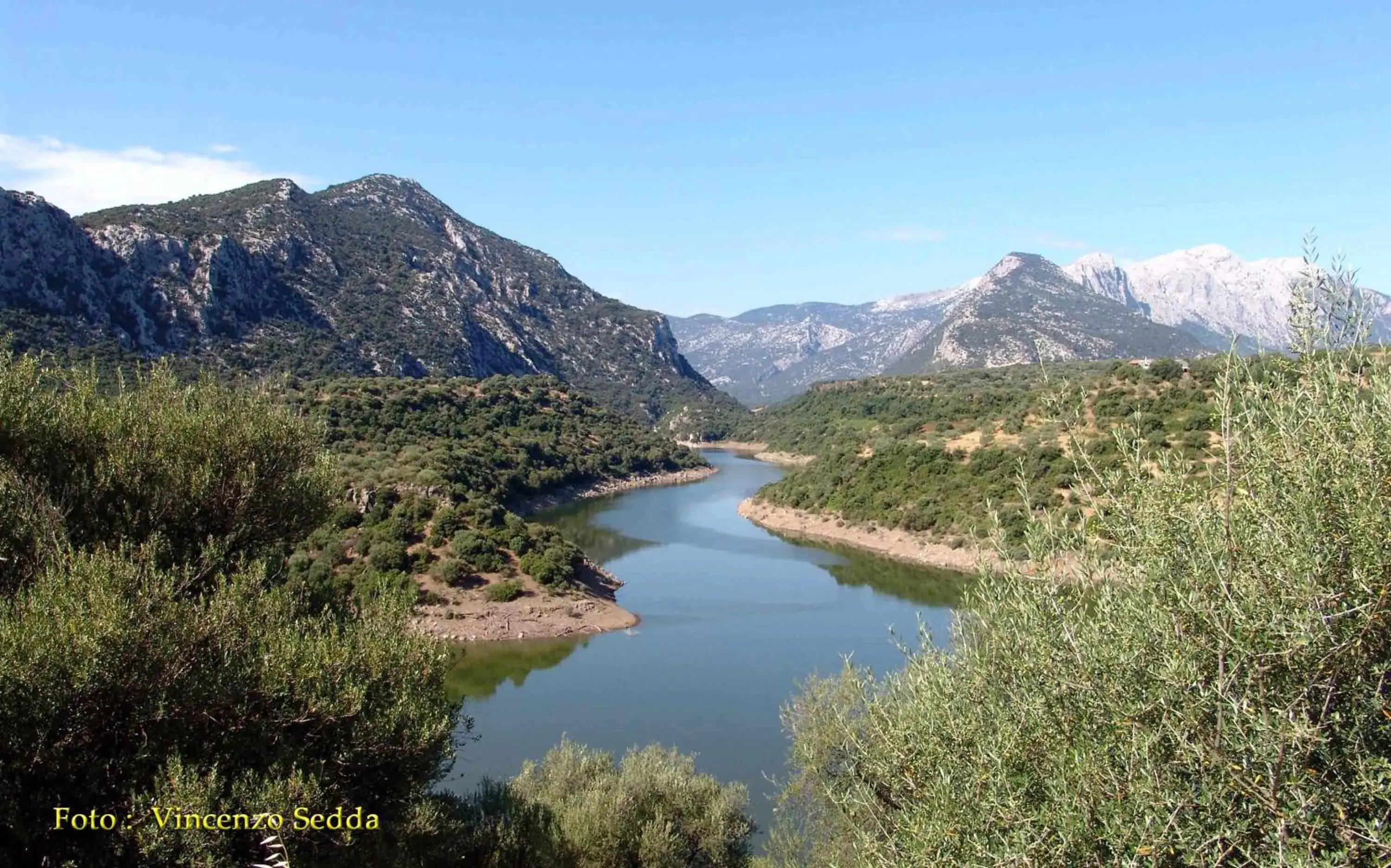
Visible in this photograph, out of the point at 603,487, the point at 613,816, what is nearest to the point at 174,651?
the point at 613,816

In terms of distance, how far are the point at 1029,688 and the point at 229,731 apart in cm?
783

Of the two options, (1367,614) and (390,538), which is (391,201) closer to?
(390,538)

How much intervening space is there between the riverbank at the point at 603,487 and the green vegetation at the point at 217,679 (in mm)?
48481

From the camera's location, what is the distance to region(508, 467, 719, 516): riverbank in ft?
213

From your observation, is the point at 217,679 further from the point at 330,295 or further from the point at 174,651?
the point at 330,295

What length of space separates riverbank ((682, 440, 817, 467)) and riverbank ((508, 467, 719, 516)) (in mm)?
11120

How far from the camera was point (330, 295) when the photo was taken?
109 m

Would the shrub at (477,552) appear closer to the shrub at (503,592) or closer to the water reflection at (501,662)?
the shrub at (503,592)

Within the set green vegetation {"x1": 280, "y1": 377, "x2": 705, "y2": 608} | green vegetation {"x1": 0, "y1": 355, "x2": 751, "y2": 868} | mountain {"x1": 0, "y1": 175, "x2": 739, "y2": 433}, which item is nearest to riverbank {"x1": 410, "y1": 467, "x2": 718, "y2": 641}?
green vegetation {"x1": 280, "y1": 377, "x2": 705, "y2": 608}

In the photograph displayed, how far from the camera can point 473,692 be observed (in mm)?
27875

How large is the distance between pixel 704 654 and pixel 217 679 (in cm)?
2516

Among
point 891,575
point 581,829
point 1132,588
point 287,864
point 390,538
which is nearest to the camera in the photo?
point 1132,588

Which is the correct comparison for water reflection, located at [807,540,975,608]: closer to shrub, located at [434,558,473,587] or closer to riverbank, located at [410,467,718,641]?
riverbank, located at [410,467,718,641]

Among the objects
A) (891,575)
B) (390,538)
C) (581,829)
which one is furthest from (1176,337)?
(581,829)
